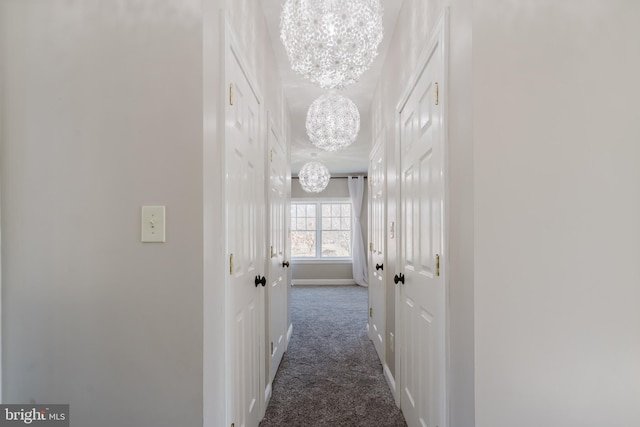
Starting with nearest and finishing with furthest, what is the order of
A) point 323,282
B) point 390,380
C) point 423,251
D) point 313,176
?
1. point 423,251
2. point 390,380
3. point 313,176
4. point 323,282

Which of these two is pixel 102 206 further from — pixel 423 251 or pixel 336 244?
pixel 336 244

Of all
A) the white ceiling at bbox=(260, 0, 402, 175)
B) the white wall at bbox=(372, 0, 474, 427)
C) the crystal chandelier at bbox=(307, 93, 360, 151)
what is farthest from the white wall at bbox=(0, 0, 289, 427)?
the crystal chandelier at bbox=(307, 93, 360, 151)

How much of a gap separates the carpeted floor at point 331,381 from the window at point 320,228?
10.9 feet

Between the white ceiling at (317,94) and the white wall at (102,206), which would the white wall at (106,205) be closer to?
the white wall at (102,206)

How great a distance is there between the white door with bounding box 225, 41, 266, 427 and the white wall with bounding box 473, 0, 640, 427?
3.18 feet

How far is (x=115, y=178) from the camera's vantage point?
3.84 feet

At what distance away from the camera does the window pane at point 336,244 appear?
833 centimetres

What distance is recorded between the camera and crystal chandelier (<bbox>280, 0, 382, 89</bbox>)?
55.3 inches

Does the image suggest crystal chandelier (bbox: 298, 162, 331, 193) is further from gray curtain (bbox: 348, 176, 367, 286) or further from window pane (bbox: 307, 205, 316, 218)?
window pane (bbox: 307, 205, 316, 218)

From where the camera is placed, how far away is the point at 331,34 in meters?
1.42

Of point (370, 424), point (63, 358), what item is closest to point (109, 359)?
point (63, 358)

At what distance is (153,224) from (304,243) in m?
7.21

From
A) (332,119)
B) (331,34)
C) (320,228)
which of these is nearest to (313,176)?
(332,119)

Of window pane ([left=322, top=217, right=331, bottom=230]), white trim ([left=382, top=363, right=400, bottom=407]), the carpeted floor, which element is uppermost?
window pane ([left=322, top=217, right=331, bottom=230])
